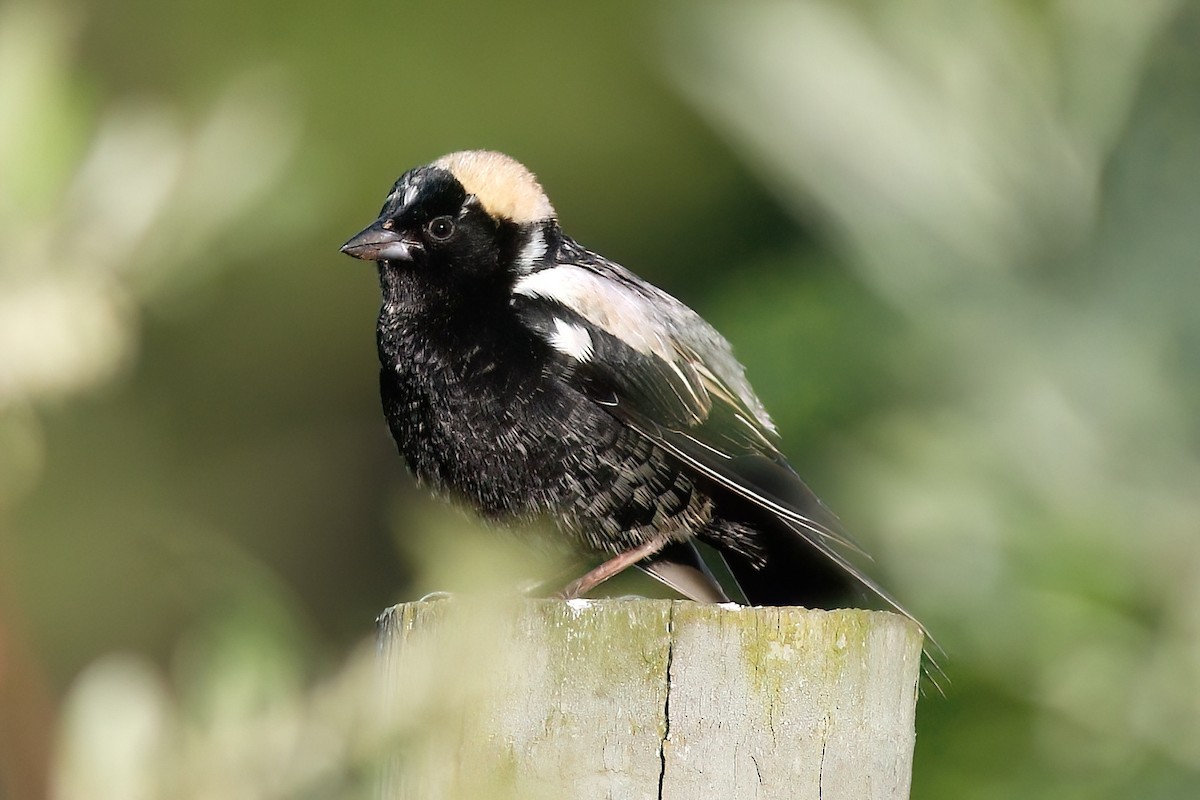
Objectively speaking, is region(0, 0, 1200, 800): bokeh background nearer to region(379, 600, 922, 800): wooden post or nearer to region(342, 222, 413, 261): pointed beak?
region(379, 600, 922, 800): wooden post

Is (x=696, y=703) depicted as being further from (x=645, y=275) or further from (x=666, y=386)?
(x=645, y=275)

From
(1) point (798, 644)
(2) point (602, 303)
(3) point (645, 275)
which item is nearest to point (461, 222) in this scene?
(2) point (602, 303)

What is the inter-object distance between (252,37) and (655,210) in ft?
7.05

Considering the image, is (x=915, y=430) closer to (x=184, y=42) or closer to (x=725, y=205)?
(x=725, y=205)

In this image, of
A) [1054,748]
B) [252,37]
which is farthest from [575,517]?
[252,37]

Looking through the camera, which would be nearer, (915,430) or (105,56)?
(915,430)

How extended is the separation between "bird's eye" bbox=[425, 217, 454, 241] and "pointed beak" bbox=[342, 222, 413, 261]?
72 millimetres

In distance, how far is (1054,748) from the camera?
259cm

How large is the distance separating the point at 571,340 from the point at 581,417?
16 cm

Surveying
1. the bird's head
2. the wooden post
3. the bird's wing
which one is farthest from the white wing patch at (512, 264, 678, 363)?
the wooden post

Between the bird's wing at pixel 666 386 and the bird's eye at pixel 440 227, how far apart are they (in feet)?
0.68

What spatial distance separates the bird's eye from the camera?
3.49 metres

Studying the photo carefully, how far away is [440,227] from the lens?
3.50 metres

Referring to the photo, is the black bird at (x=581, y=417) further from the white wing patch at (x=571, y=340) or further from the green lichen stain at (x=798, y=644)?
the green lichen stain at (x=798, y=644)
